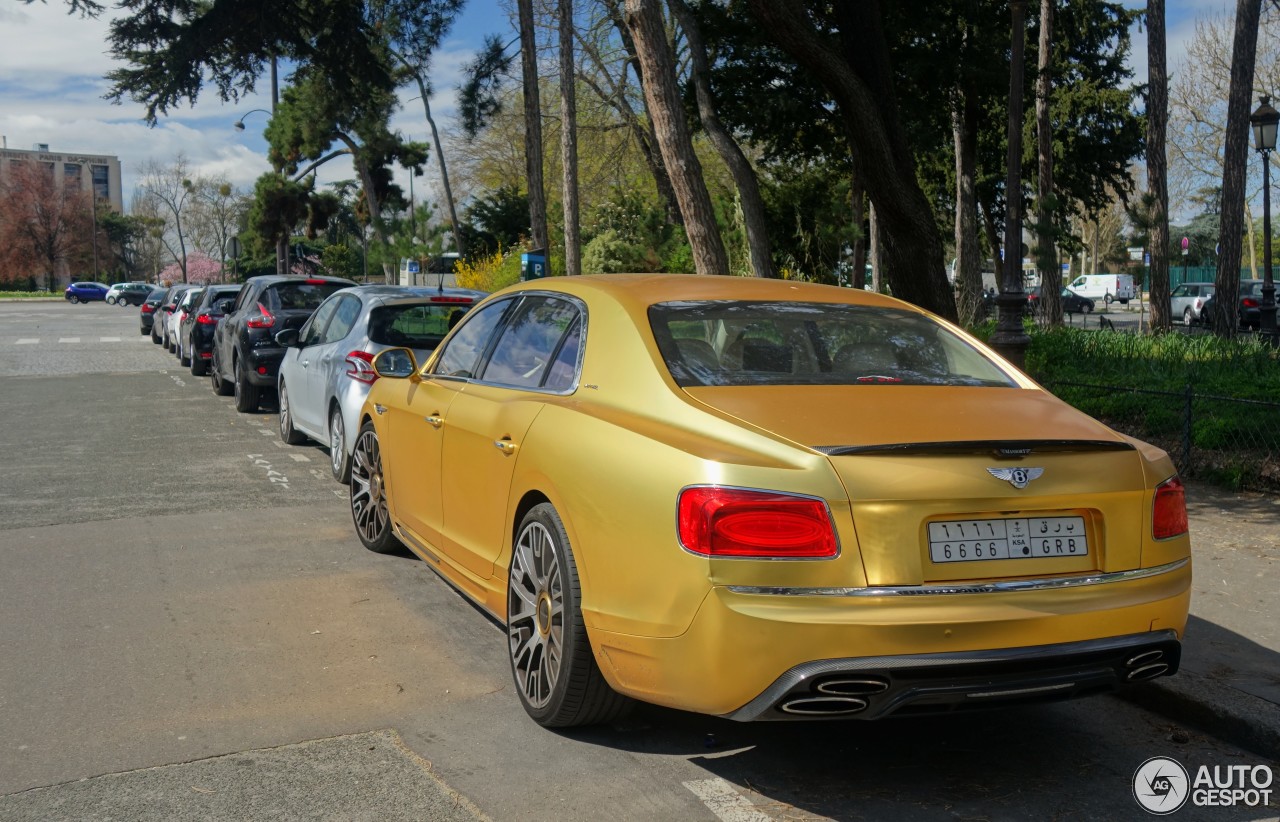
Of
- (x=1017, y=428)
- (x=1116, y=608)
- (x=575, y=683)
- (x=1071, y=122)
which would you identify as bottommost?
(x=575, y=683)

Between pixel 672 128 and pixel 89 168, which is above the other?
pixel 89 168

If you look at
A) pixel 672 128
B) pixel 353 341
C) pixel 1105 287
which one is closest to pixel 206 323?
pixel 672 128

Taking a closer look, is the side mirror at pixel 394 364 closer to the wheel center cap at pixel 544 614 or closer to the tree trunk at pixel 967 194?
the wheel center cap at pixel 544 614

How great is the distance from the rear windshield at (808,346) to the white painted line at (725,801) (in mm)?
1324

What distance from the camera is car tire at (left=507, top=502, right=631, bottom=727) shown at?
4.19 metres

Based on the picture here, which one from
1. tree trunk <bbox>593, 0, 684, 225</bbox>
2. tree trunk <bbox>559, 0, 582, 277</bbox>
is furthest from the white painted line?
tree trunk <bbox>593, 0, 684, 225</bbox>

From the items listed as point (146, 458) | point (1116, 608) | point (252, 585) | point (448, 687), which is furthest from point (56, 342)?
point (1116, 608)

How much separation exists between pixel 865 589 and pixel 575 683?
1166 millimetres

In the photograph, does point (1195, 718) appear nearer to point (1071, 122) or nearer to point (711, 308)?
point (711, 308)

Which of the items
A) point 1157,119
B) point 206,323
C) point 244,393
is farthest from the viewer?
point 1157,119

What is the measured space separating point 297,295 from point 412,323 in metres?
6.05

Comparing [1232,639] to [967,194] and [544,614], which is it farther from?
[967,194]

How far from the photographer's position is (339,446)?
962cm

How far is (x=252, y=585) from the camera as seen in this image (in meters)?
6.62
